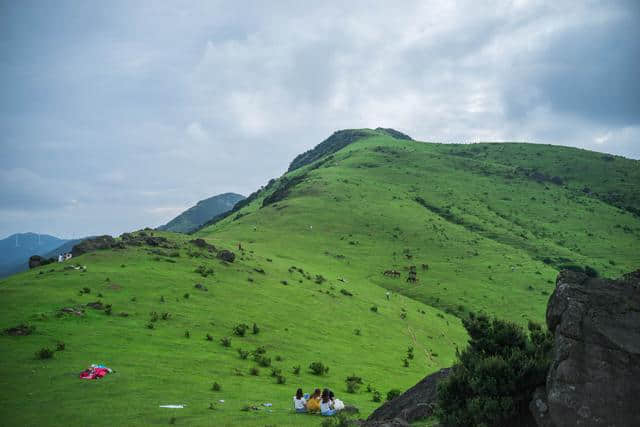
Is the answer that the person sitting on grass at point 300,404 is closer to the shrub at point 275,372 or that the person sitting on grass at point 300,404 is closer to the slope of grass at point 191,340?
the slope of grass at point 191,340

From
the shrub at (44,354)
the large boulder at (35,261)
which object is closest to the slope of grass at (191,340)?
the shrub at (44,354)

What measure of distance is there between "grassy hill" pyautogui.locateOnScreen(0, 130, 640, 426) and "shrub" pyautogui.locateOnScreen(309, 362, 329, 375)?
1.45ft

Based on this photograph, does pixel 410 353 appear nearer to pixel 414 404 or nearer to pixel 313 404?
pixel 313 404

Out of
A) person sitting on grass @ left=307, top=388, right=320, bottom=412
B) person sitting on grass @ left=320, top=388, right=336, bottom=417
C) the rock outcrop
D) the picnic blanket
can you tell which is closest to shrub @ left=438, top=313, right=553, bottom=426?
person sitting on grass @ left=320, top=388, right=336, bottom=417

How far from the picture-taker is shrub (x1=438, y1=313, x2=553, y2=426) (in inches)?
504

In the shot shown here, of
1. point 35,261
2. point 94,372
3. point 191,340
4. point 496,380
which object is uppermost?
point 35,261

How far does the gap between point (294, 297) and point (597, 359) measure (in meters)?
42.7

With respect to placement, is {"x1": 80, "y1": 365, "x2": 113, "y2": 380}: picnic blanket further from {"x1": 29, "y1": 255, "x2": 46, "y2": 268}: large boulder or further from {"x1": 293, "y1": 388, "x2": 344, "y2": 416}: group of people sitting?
{"x1": 29, "y1": 255, "x2": 46, "y2": 268}: large boulder

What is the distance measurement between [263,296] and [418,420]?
110 ft

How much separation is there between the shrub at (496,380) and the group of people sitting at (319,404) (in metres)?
8.00

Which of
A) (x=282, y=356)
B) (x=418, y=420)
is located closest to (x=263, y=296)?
(x=282, y=356)

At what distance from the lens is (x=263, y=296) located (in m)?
48.5

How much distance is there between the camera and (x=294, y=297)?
171 ft

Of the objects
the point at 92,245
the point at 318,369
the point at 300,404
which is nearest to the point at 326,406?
the point at 300,404
